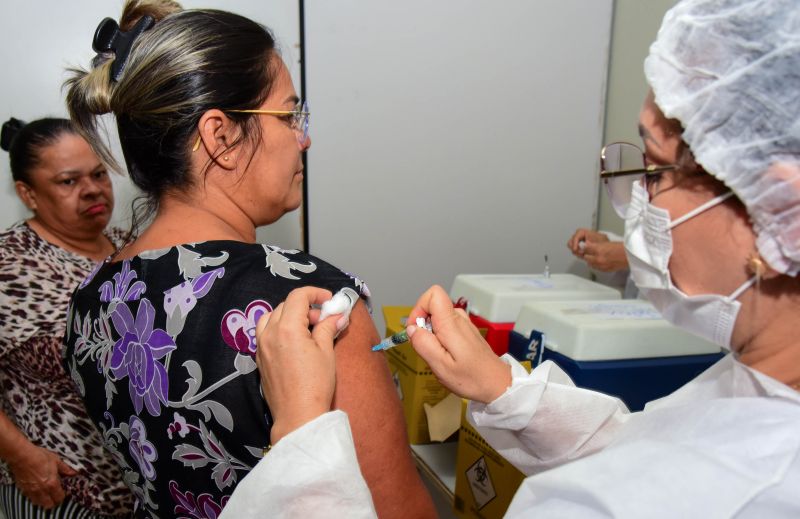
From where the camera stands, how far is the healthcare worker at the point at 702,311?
26.3 inches

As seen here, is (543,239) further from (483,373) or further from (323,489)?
(323,489)

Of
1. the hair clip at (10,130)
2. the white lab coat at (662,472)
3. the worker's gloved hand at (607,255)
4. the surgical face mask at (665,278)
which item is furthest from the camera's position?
the worker's gloved hand at (607,255)

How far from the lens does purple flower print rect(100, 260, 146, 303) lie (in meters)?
0.87

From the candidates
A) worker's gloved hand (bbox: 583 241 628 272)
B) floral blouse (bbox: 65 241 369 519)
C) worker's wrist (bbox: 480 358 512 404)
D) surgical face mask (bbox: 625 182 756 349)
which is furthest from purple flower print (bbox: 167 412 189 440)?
worker's gloved hand (bbox: 583 241 628 272)

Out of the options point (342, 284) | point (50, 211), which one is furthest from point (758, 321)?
point (50, 211)

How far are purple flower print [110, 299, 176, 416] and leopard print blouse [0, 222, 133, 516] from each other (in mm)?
747

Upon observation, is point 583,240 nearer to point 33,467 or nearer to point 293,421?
point 293,421

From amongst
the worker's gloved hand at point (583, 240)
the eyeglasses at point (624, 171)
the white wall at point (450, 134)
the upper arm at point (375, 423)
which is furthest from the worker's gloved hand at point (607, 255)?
the upper arm at point (375, 423)

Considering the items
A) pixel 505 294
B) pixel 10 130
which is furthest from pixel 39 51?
pixel 505 294

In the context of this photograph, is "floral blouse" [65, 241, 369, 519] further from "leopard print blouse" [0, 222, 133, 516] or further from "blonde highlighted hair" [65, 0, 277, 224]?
"leopard print blouse" [0, 222, 133, 516]

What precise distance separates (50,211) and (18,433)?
Answer: 64 cm

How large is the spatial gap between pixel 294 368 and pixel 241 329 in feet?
0.40

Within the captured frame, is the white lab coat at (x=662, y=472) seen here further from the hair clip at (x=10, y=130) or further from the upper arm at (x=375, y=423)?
the hair clip at (x=10, y=130)

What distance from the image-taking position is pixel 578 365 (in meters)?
1.38
